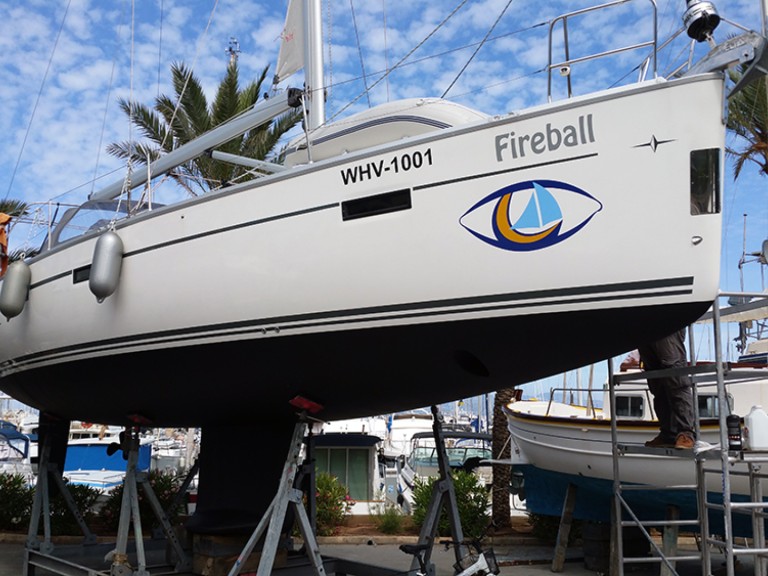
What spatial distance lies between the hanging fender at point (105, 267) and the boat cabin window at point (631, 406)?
6.04 metres

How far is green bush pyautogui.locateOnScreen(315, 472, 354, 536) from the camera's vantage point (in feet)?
31.2

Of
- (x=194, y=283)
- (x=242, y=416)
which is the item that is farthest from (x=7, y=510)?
(x=194, y=283)

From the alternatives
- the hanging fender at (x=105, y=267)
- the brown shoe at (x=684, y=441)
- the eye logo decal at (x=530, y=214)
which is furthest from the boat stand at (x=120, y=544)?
the brown shoe at (x=684, y=441)

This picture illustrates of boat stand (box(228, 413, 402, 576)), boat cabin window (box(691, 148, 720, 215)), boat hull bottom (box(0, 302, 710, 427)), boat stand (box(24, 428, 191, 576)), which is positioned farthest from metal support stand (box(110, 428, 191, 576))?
boat cabin window (box(691, 148, 720, 215))

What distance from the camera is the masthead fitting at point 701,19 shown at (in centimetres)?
352

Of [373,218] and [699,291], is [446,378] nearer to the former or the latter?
[373,218]

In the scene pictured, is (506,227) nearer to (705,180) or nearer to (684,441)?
(705,180)

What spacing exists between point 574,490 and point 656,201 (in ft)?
19.0

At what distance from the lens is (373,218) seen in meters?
3.76

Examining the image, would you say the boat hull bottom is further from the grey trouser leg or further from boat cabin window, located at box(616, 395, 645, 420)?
boat cabin window, located at box(616, 395, 645, 420)

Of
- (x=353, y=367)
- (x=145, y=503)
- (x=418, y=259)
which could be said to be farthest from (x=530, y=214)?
(x=145, y=503)

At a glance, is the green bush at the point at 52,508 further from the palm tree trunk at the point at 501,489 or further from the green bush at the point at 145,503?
the palm tree trunk at the point at 501,489

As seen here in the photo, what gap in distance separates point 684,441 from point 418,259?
8.17 feet

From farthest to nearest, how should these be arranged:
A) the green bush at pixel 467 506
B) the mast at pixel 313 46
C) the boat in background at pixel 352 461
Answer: the boat in background at pixel 352 461 < the green bush at pixel 467 506 < the mast at pixel 313 46
